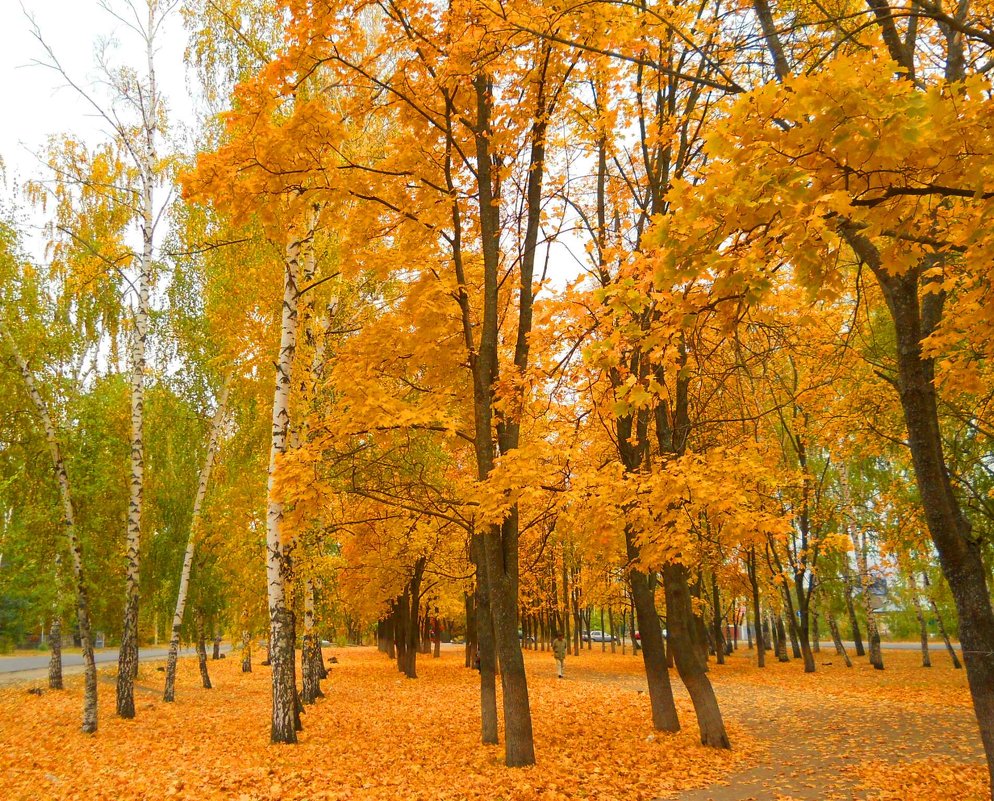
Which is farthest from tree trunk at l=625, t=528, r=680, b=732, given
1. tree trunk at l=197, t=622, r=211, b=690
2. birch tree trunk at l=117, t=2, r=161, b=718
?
tree trunk at l=197, t=622, r=211, b=690

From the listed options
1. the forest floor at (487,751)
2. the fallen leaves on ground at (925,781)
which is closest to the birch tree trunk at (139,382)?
the forest floor at (487,751)

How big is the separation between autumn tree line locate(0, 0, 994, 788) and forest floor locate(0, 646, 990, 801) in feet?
2.54

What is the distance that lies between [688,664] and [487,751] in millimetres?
2918

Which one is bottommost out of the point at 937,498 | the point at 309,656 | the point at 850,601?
the point at 850,601

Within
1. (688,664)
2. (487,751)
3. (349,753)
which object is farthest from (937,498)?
(349,753)

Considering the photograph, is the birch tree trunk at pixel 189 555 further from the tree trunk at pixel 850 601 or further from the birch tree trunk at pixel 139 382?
the tree trunk at pixel 850 601

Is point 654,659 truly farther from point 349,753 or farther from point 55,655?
point 55,655

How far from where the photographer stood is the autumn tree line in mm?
3314

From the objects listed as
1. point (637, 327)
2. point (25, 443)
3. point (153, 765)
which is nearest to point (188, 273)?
point (25, 443)

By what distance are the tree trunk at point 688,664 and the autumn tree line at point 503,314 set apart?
0.04 meters

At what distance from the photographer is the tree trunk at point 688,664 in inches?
324

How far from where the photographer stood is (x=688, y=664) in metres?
8.48

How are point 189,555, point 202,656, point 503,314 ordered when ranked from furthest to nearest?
1. point 202,656
2. point 189,555
3. point 503,314

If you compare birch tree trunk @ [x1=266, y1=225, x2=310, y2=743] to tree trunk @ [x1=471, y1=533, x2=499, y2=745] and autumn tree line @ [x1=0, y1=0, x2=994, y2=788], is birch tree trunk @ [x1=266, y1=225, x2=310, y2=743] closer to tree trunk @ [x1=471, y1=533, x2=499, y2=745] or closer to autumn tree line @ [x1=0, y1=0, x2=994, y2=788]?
autumn tree line @ [x1=0, y1=0, x2=994, y2=788]
